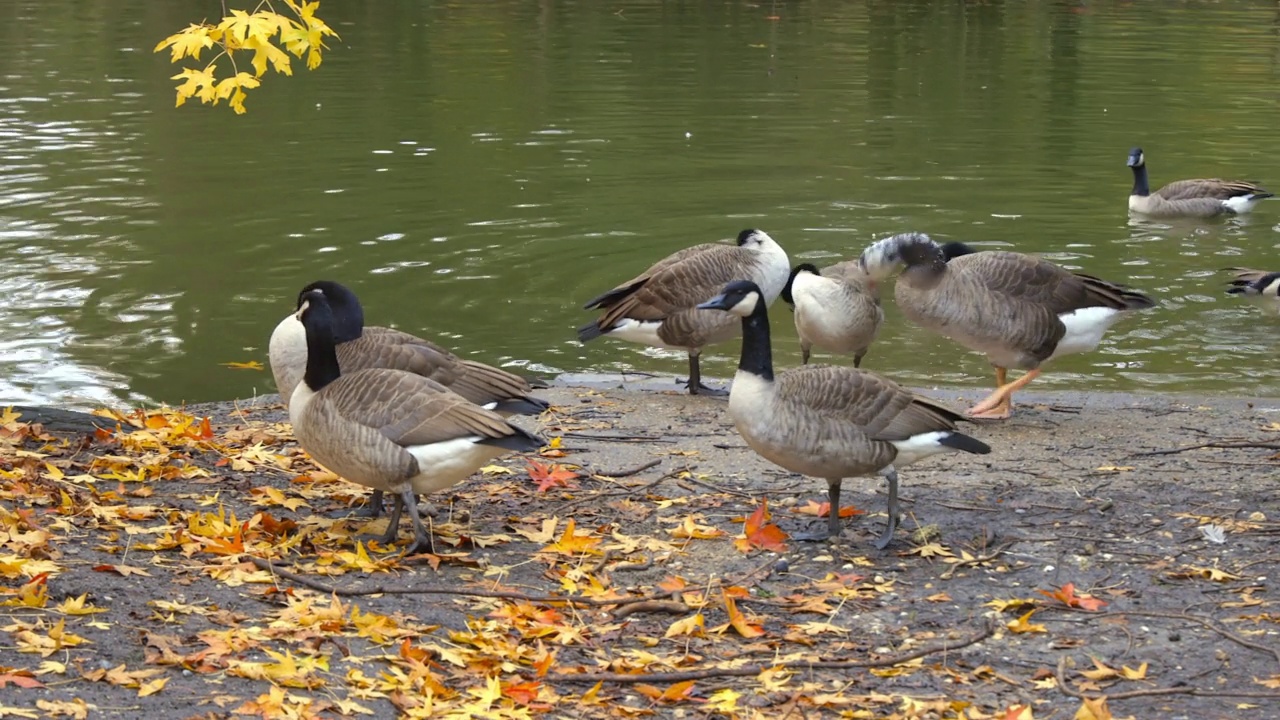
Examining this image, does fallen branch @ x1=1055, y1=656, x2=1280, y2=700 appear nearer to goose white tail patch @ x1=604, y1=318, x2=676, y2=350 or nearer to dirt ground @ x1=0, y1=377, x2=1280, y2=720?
dirt ground @ x1=0, y1=377, x2=1280, y2=720

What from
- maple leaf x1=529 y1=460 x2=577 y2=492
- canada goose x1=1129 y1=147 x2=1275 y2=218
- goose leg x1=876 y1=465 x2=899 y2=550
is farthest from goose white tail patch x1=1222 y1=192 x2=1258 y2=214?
maple leaf x1=529 y1=460 x2=577 y2=492

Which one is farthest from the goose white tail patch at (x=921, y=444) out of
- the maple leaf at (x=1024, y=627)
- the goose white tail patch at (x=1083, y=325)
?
the goose white tail patch at (x=1083, y=325)

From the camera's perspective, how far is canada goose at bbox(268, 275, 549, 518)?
7.54 metres

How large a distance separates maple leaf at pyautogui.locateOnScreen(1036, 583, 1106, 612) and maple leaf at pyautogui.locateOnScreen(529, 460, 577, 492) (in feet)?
9.11

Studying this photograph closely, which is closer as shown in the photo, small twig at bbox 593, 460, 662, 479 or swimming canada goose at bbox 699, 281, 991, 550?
swimming canada goose at bbox 699, 281, 991, 550

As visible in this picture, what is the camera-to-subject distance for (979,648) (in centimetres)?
572

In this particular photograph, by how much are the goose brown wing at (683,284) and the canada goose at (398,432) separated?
12.0 feet

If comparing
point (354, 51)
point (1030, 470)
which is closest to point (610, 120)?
point (354, 51)

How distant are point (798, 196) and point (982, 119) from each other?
23.2 ft

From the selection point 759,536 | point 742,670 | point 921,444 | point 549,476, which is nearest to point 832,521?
point 759,536

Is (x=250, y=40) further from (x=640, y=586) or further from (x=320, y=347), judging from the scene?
(x=640, y=586)

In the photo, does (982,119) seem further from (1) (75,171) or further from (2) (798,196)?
(1) (75,171)

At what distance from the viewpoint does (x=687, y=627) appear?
19.0ft

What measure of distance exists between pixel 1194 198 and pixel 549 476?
11176 millimetres
